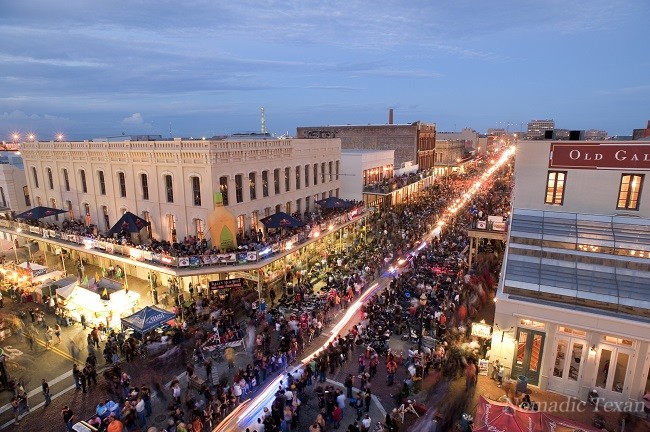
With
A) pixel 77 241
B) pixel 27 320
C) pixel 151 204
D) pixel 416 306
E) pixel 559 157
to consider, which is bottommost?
pixel 27 320

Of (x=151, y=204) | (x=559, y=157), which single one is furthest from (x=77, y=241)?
(x=559, y=157)

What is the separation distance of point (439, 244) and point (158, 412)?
76.8ft

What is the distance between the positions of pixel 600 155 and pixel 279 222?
1818cm

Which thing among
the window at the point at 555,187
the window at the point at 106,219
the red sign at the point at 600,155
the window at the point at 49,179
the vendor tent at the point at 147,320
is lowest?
the vendor tent at the point at 147,320

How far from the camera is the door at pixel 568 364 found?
14930 mm

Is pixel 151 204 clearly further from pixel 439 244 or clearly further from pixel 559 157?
pixel 559 157

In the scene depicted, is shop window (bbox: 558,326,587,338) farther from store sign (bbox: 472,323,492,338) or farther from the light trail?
the light trail

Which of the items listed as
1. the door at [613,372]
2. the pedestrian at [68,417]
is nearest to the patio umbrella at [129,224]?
the pedestrian at [68,417]

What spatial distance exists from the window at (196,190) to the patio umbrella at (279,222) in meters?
4.42

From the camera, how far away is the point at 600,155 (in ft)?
59.9

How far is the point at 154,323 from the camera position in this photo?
1812 cm

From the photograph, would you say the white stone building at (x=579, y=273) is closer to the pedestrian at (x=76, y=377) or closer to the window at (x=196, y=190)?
the pedestrian at (x=76, y=377)

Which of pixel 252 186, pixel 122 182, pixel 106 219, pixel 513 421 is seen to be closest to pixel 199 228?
pixel 252 186

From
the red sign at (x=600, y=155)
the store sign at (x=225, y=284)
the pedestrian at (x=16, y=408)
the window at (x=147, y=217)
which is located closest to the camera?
the pedestrian at (x=16, y=408)
